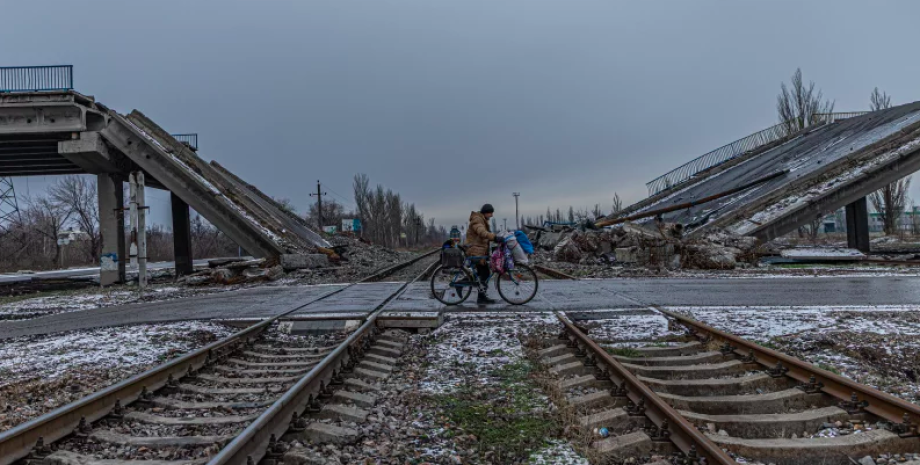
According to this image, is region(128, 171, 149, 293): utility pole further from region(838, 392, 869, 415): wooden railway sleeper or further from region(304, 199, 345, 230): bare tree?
region(304, 199, 345, 230): bare tree

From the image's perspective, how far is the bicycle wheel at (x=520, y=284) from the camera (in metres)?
9.81

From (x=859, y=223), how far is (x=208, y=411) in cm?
3142

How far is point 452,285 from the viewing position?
33.1ft

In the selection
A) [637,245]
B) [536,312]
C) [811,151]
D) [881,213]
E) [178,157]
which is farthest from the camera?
[881,213]

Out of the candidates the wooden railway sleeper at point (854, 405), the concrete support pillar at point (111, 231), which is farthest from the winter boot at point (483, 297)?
the concrete support pillar at point (111, 231)

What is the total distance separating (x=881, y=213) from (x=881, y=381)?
2040 inches

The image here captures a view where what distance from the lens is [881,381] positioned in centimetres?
480

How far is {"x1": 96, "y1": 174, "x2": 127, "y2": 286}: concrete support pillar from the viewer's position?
2269cm

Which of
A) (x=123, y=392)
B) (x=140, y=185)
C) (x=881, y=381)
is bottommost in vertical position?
(x=881, y=381)

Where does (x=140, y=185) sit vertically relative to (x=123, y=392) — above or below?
above

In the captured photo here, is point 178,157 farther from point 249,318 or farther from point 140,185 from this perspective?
point 249,318

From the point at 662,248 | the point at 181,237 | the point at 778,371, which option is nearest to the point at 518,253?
the point at 778,371

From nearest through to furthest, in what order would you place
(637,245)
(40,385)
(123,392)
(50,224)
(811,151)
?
(123,392) < (40,385) < (637,245) < (811,151) < (50,224)

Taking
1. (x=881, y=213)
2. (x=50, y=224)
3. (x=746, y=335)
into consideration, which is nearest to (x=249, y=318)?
(x=746, y=335)
